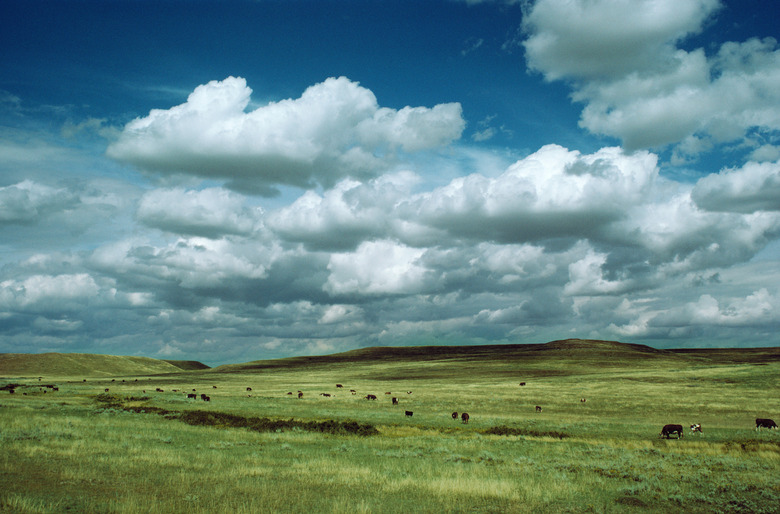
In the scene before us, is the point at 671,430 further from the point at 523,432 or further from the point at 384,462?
the point at 384,462

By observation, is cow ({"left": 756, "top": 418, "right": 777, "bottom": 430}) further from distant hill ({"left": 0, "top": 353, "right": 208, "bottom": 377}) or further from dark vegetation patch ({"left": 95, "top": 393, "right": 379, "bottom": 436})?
distant hill ({"left": 0, "top": 353, "right": 208, "bottom": 377})

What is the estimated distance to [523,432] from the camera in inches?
1297

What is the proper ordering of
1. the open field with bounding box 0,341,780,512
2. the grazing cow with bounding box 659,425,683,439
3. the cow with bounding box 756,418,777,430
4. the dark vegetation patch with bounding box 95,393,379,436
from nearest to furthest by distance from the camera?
the open field with bounding box 0,341,780,512 → the grazing cow with bounding box 659,425,683,439 → the dark vegetation patch with bounding box 95,393,379,436 → the cow with bounding box 756,418,777,430

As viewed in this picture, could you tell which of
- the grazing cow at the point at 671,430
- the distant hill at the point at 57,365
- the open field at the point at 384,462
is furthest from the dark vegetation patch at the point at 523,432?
the distant hill at the point at 57,365

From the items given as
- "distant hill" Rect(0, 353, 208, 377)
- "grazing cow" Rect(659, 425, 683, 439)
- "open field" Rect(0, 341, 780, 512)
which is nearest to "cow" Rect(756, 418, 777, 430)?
"open field" Rect(0, 341, 780, 512)

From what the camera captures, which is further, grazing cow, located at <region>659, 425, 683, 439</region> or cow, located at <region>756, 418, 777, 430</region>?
cow, located at <region>756, 418, 777, 430</region>

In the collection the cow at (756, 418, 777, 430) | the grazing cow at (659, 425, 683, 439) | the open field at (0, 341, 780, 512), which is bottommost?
the cow at (756, 418, 777, 430)

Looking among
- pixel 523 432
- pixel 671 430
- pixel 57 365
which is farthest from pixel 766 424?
pixel 57 365

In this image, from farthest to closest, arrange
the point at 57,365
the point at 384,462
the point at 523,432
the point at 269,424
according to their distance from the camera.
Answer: the point at 57,365
the point at 269,424
the point at 523,432
the point at 384,462

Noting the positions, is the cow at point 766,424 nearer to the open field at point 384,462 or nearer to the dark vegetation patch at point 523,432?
the open field at point 384,462

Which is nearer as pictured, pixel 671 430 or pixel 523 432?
pixel 671 430

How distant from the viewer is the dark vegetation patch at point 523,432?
1252 inches

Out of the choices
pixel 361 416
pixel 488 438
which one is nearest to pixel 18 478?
pixel 488 438

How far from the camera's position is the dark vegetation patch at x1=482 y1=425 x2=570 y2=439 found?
31797mm
